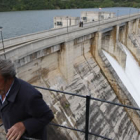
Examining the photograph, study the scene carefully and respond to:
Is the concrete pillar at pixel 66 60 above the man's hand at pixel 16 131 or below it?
below

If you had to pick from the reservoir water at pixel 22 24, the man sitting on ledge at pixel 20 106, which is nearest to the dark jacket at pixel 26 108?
the man sitting on ledge at pixel 20 106

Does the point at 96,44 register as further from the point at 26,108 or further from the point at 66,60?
the point at 26,108

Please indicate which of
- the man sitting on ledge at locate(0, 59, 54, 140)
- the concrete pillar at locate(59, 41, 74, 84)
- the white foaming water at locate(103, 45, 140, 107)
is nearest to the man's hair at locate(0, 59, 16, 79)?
the man sitting on ledge at locate(0, 59, 54, 140)

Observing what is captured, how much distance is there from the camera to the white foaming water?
56.0 ft

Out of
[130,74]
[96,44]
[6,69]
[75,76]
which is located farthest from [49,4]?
[6,69]

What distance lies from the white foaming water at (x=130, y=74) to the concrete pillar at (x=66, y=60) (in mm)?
6241

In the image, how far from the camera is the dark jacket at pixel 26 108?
215cm

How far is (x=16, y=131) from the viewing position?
84.4 inches

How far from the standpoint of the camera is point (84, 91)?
1296 cm

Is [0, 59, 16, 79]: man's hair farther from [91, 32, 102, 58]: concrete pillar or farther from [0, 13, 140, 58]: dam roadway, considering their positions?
[91, 32, 102, 58]: concrete pillar

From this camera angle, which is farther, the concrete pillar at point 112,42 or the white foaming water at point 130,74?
the concrete pillar at point 112,42

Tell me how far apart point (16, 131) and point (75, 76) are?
35.0 ft

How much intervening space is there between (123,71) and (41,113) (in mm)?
17326

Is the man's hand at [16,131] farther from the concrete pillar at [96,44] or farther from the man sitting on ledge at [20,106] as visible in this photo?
the concrete pillar at [96,44]
